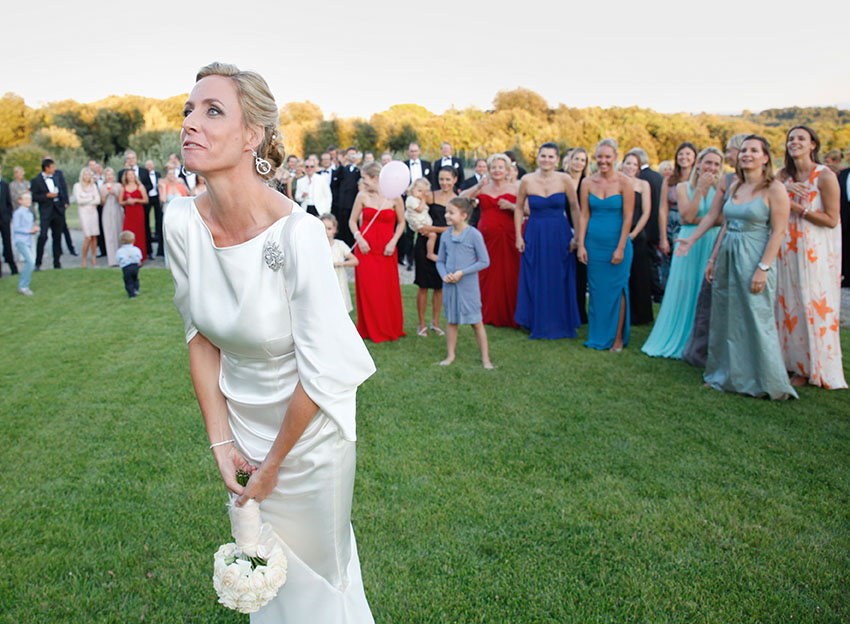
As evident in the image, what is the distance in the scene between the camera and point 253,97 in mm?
1691

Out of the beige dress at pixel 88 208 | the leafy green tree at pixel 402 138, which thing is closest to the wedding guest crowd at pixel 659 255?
the beige dress at pixel 88 208

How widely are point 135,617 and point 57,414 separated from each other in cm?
320

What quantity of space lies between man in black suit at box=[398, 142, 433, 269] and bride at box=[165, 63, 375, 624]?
10.3m

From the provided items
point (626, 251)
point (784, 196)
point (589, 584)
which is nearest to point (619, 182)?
point (626, 251)

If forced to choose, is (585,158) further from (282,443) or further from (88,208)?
(88,208)

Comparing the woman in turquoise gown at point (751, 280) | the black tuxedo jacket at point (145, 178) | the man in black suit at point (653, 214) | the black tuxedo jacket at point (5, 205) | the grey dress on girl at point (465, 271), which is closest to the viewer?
the woman in turquoise gown at point (751, 280)

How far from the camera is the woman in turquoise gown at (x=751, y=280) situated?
5.68 meters

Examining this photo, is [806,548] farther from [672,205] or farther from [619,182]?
[672,205]

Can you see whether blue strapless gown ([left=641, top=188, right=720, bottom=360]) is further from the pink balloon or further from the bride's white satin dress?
the bride's white satin dress

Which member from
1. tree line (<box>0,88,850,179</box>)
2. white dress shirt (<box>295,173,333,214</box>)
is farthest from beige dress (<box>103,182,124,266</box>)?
tree line (<box>0,88,850,179</box>)

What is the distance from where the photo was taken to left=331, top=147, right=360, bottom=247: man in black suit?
1409cm

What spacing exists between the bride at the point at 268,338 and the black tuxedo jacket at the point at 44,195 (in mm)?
14155

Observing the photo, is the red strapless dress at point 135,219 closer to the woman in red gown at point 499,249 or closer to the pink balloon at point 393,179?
the pink balloon at point 393,179

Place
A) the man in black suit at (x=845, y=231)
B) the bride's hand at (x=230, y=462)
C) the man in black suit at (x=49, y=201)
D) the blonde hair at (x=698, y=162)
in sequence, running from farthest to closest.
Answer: the man in black suit at (x=49, y=201) < the man in black suit at (x=845, y=231) < the blonde hair at (x=698, y=162) < the bride's hand at (x=230, y=462)
